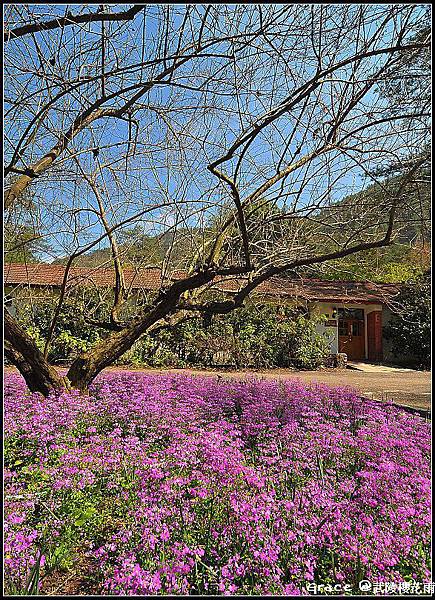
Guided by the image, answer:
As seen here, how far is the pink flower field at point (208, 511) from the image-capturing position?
197cm

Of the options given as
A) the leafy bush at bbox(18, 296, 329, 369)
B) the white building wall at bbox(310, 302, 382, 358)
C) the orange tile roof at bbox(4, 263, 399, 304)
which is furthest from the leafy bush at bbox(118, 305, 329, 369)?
the orange tile roof at bbox(4, 263, 399, 304)

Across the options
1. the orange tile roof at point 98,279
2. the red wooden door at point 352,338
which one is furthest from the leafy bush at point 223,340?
the red wooden door at point 352,338

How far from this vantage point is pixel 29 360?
4387 millimetres

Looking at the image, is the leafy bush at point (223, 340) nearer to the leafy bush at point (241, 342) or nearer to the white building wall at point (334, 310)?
the leafy bush at point (241, 342)

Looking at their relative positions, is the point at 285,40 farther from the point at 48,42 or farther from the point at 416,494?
the point at 416,494

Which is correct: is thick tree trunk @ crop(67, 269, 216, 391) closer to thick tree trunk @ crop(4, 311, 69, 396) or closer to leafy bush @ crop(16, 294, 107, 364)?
thick tree trunk @ crop(4, 311, 69, 396)

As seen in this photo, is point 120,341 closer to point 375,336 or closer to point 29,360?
point 29,360

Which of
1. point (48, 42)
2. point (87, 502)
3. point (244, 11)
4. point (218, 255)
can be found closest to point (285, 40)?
point (244, 11)

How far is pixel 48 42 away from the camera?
3.05 metres

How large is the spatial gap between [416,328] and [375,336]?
2.84 metres

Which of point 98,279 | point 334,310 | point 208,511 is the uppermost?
point 334,310

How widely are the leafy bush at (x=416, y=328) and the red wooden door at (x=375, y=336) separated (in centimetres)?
133

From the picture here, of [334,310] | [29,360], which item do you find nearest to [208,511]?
[29,360]

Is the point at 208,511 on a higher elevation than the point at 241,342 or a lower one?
lower
